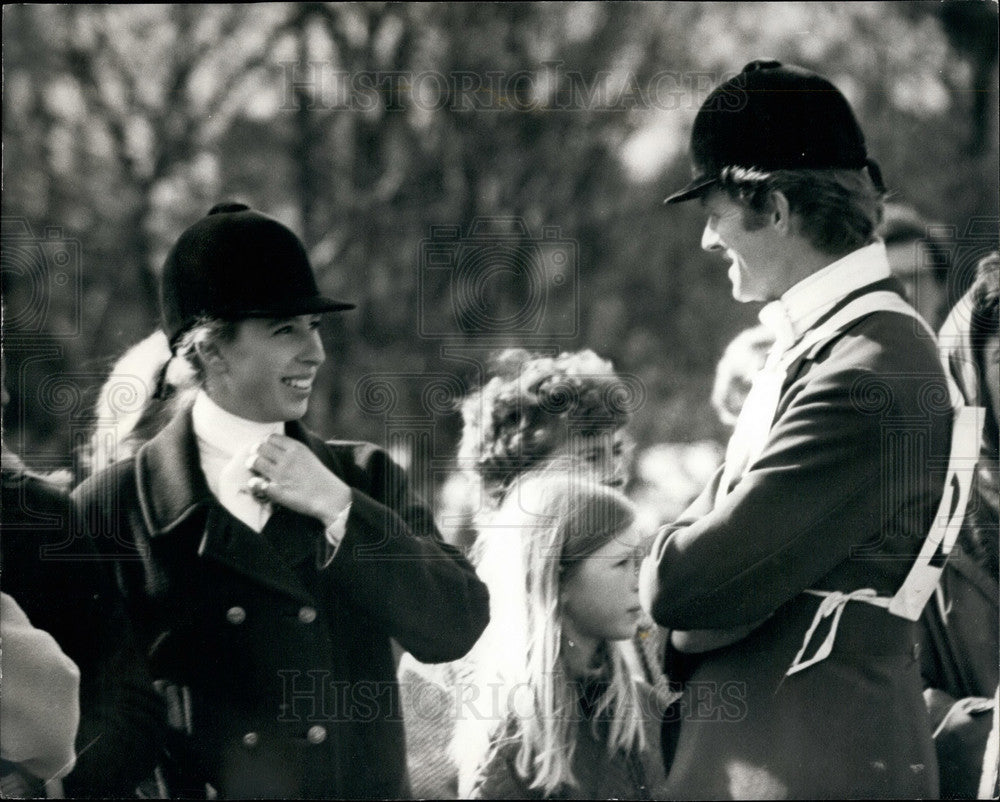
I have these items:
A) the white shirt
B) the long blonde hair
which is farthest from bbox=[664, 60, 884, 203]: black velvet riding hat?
the white shirt

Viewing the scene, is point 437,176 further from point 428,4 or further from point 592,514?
point 592,514

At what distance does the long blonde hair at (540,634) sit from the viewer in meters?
3.50

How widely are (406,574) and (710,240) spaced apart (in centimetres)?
136

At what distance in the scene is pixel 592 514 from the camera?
3.57 metres

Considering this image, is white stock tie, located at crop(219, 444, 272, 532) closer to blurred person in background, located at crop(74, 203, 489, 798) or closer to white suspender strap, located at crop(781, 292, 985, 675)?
blurred person in background, located at crop(74, 203, 489, 798)

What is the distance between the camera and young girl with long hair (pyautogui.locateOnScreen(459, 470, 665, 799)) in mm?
3490

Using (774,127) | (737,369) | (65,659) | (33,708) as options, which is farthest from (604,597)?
(33,708)

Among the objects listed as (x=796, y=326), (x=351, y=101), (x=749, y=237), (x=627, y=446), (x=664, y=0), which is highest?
(x=664, y=0)

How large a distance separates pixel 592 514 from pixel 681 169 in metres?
1.09

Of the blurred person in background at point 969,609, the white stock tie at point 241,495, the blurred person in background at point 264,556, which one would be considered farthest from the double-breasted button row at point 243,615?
the blurred person in background at point 969,609

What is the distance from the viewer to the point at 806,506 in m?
3.29

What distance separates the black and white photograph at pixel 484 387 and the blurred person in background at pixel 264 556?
10mm

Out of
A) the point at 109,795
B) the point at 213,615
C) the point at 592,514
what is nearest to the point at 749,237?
the point at 592,514

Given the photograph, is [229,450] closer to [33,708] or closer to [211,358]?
[211,358]
